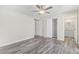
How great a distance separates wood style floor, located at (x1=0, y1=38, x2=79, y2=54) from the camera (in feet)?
5.82

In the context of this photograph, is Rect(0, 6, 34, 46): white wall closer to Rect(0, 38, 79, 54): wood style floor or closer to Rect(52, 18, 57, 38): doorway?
Rect(0, 38, 79, 54): wood style floor

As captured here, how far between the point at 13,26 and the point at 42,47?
76 cm

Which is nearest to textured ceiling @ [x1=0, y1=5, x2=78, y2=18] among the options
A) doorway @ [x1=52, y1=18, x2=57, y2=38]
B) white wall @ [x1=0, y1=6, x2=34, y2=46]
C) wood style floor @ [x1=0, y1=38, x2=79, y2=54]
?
white wall @ [x1=0, y1=6, x2=34, y2=46]

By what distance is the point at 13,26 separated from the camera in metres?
1.80

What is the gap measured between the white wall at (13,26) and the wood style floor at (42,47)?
0.12 m

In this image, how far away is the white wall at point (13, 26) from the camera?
169 cm

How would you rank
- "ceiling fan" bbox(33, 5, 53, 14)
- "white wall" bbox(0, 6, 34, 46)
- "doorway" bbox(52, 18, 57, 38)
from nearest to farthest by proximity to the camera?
"white wall" bbox(0, 6, 34, 46), "ceiling fan" bbox(33, 5, 53, 14), "doorway" bbox(52, 18, 57, 38)

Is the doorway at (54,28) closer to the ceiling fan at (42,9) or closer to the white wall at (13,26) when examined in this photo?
the ceiling fan at (42,9)

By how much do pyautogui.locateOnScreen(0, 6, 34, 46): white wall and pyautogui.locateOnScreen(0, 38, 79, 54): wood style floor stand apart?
0.12 metres

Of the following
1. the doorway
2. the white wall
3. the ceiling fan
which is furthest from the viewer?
the doorway

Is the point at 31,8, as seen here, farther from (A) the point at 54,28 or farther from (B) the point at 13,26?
(A) the point at 54,28

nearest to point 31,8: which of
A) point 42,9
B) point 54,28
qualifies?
point 42,9
